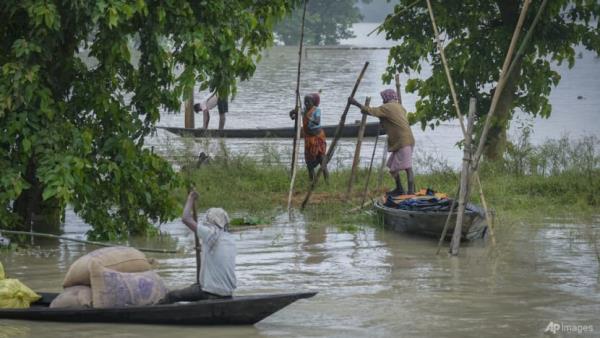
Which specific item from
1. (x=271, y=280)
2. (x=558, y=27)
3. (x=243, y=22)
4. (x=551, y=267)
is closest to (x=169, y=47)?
(x=243, y=22)

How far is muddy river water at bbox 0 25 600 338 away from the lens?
28.3 ft

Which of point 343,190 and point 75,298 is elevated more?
point 343,190

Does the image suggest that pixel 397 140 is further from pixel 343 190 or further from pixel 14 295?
pixel 14 295

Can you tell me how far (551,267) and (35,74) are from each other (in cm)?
524

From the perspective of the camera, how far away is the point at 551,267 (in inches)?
436

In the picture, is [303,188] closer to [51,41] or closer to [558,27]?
[558,27]

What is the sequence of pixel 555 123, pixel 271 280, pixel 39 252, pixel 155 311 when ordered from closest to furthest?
1. pixel 155 311
2. pixel 271 280
3. pixel 39 252
4. pixel 555 123

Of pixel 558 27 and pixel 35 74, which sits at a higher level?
pixel 558 27

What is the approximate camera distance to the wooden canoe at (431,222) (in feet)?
38.7

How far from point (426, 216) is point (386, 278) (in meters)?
1.66

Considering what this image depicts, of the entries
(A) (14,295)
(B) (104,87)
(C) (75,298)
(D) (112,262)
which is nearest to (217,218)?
(D) (112,262)

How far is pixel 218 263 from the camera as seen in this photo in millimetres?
8172

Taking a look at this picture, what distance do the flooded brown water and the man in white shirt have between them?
352 mm

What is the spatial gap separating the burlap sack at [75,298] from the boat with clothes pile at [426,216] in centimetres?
442
